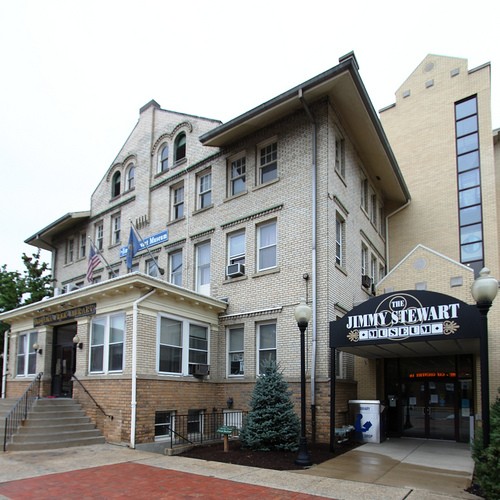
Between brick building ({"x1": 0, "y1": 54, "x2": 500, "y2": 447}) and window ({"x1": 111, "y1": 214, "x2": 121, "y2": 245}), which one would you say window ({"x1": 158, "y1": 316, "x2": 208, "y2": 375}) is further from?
window ({"x1": 111, "y1": 214, "x2": 121, "y2": 245})

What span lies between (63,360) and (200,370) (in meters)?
5.53

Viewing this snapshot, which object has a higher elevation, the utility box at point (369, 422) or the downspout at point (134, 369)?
the downspout at point (134, 369)

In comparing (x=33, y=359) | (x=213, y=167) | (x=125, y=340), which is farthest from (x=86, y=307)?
(x=213, y=167)

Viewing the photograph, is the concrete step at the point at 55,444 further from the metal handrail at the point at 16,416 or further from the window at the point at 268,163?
the window at the point at 268,163

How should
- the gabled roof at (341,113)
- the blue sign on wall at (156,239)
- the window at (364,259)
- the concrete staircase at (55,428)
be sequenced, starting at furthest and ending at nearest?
the blue sign on wall at (156,239)
the window at (364,259)
the gabled roof at (341,113)
the concrete staircase at (55,428)

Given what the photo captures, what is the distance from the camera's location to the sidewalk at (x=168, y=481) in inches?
321

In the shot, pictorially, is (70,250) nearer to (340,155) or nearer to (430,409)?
(340,155)

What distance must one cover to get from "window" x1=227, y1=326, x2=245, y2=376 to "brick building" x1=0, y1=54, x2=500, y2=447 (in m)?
0.05

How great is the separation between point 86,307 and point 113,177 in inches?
397

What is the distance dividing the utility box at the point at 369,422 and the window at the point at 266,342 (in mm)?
3047

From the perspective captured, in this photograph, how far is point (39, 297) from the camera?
81.8 feet

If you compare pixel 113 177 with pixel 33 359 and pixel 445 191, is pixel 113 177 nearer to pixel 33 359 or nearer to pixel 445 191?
pixel 33 359

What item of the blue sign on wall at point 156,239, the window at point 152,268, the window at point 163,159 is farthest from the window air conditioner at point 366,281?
the window at point 163,159

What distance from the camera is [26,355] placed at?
18.8 metres
